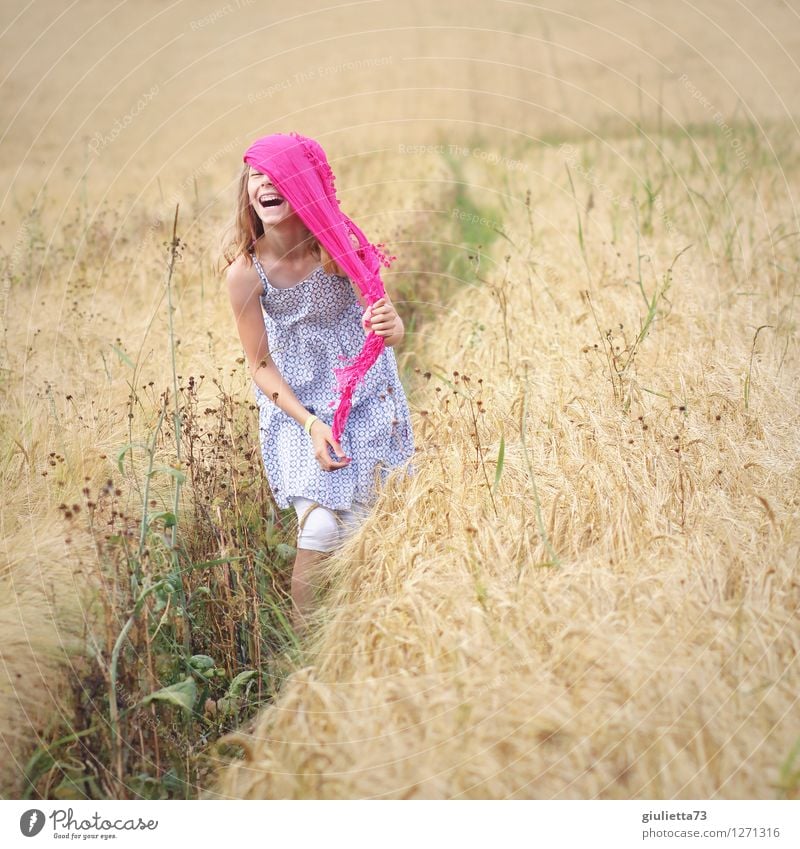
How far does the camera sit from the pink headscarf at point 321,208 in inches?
103

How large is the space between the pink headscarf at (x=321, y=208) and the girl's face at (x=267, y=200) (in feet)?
0.09

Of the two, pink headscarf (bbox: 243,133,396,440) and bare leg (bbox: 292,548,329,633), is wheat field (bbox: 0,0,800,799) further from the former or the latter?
pink headscarf (bbox: 243,133,396,440)

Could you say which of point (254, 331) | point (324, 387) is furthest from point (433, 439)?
point (254, 331)

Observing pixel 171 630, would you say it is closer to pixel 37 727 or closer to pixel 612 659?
pixel 37 727

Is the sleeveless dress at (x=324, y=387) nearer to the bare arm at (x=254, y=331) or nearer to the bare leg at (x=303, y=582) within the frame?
the bare arm at (x=254, y=331)

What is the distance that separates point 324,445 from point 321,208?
0.66 meters

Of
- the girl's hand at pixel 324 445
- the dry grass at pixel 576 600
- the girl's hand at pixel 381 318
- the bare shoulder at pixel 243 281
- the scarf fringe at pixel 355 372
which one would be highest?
the bare shoulder at pixel 243 281

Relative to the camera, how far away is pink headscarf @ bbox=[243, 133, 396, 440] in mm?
2605

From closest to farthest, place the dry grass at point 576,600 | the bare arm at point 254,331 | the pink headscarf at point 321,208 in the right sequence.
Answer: the dry grass at point 576,600
the pink headscarf at point 321,208
the bare arm at point 254,331

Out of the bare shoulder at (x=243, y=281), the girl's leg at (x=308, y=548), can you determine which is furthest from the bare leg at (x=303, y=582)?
the bare shoulder at (x=243, y=281)

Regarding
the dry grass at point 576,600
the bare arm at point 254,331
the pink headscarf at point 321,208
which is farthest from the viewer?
the bare arm at point 254,331

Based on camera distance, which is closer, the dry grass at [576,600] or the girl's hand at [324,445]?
the dry grass at [576,600]

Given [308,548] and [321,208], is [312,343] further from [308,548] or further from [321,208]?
[308,548]

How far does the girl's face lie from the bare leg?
0.94 m
